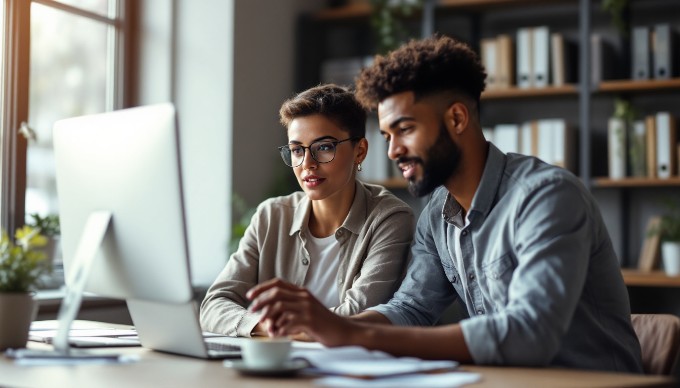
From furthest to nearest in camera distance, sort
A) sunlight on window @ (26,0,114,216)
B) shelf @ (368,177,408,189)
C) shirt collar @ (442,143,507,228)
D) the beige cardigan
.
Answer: shelf @ (368,177,408,189)
sunlight on window @ (26,0,114,216)
the beige cardigan
shirt collar @ (442,143,507,228)

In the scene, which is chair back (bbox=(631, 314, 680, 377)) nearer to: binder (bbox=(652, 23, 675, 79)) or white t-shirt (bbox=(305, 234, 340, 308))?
white t-shirt (bbox=(305, 234, 340, 308))

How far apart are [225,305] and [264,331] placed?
0.68ft

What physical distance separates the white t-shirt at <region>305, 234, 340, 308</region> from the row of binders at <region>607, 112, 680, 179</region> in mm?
1861

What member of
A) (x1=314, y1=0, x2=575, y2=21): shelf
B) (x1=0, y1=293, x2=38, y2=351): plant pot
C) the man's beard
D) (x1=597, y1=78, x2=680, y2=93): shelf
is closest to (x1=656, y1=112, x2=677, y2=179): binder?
(x1=597, y1=78, x2=680, y2=93): shelf

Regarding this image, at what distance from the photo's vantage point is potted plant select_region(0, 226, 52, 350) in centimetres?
162

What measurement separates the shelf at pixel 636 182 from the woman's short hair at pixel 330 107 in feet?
5.67

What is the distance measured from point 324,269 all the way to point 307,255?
2.3 inches

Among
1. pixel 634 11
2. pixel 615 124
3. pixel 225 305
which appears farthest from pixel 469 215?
pixel 634 11

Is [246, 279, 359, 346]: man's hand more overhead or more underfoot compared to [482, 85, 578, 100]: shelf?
more underfoot

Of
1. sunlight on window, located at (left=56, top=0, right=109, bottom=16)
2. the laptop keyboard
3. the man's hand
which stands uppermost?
sunlight on window, located at (left=56, top=0, right=109, bottom=16)

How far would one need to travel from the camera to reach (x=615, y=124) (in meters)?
3.66

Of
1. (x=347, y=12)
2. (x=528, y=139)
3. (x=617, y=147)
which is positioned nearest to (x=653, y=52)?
(x=617, y=147)

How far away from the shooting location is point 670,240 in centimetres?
350

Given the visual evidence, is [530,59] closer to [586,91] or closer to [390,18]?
[586,91]
